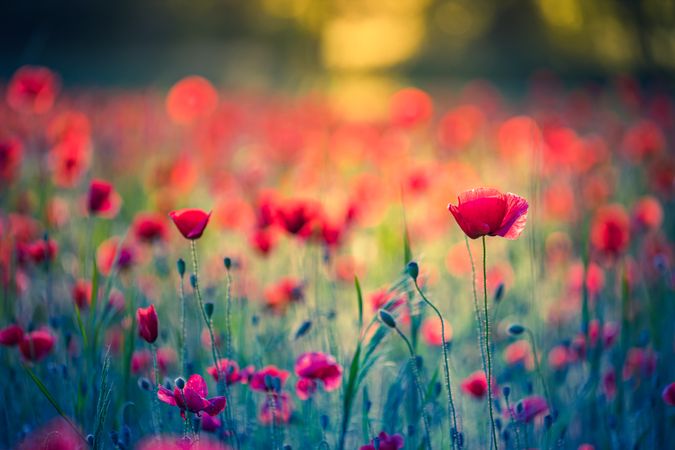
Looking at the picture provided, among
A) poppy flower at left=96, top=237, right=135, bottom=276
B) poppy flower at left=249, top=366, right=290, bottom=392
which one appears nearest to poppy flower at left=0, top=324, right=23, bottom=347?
poppy flower at left=96, top=237, right=135, bottom=276

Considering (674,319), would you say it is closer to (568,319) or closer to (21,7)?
(568,319)

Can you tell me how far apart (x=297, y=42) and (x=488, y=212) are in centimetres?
1922

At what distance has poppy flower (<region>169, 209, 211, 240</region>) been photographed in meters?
1.48

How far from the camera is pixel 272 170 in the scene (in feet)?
16.3

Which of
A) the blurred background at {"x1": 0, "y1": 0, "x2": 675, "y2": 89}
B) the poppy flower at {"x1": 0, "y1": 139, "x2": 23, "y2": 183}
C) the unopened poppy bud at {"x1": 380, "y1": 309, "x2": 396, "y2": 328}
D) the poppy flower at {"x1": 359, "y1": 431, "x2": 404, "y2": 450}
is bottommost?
the poppy flower at {"x1": 359, "y1": 431, "x2": 404, "y2": 450}

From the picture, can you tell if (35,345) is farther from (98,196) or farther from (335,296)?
(335,296)

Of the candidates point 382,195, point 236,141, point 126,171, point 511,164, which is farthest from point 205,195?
Answer: point 511,164

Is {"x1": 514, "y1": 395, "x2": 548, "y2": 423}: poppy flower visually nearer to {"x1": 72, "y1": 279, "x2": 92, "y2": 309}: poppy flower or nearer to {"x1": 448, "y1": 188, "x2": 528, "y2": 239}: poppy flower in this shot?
{"x1": 448, "y1": 188, "x2": 528, "y2": 239}: poppy flower

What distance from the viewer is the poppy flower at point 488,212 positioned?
1317mm

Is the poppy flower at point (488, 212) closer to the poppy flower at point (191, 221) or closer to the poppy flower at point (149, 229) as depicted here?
the poppy flower at point (191, 221)

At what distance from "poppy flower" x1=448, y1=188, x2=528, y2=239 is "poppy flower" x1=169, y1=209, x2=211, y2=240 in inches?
22.1

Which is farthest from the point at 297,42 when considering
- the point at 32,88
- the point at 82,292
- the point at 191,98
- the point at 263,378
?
the point at 263,378

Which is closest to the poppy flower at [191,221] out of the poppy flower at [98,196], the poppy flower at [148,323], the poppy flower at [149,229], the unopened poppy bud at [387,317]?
the poppy flower at [148,323]

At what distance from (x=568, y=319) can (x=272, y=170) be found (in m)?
2.74
